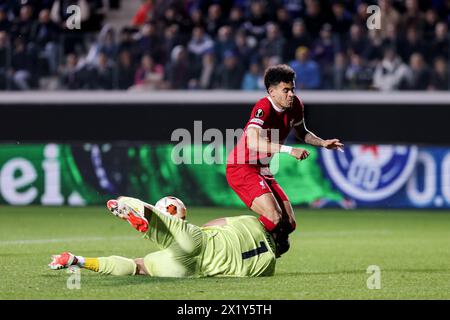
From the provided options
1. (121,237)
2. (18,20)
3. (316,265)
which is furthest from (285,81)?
(18,20)

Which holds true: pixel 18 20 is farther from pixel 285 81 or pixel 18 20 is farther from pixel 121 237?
pixel 285 81

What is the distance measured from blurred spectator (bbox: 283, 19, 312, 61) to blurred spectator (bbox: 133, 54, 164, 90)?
2.61 meters

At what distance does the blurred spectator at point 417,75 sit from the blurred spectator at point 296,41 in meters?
2.06

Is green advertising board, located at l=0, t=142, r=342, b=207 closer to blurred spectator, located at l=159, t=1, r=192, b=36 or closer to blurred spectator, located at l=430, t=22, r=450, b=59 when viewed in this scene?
blurred spectator, located at l=159, t=1, r=192, b=36

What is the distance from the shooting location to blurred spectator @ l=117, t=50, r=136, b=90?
21.3 metres

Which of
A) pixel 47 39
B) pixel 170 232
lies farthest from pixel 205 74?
pixel 170 232

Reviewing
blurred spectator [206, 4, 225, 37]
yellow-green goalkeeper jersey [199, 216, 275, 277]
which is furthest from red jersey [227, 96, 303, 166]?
blurred spectator [206, 4, 225, 37]

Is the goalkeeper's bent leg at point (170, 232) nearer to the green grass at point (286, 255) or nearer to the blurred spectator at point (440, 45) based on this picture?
the green grass at point (286, 255)

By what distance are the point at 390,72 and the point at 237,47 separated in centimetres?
305

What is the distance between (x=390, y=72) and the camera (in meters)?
20.5

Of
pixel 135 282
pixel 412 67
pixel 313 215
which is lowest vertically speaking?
pixel 313 215

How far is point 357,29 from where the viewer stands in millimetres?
20641
